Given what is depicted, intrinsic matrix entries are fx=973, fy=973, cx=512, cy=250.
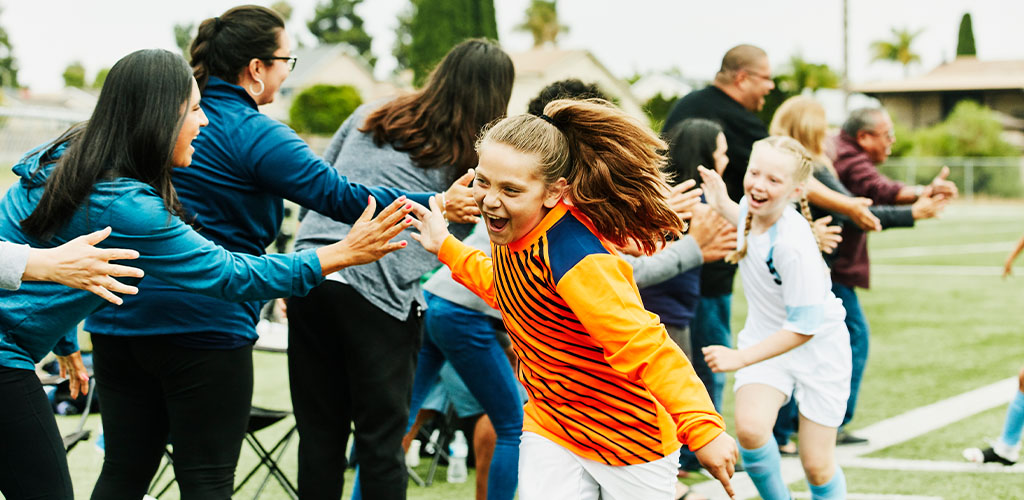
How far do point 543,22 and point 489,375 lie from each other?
302ft

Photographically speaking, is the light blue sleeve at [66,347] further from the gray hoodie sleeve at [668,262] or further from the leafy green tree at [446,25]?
the leafy green tree at [446,25]

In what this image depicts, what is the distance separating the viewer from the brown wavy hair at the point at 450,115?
3729 mm

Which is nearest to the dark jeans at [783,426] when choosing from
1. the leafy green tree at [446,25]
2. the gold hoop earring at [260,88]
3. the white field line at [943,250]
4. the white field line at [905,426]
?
the white field line at [905,426]

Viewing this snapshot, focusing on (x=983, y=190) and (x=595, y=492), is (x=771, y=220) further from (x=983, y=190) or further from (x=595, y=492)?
(x=983, y=190)

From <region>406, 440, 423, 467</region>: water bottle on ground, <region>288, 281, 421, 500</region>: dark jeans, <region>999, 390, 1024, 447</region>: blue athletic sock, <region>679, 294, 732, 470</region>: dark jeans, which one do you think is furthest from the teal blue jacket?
<region>999, 390, 1024, 447</region>: blue athletic sock

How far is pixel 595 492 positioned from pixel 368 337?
43.8 inches

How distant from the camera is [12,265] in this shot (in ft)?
7.95

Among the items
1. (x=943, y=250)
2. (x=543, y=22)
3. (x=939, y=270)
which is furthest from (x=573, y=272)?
(x=543, y=22)

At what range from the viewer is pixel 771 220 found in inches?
161

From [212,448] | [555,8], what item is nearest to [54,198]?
[212,448]

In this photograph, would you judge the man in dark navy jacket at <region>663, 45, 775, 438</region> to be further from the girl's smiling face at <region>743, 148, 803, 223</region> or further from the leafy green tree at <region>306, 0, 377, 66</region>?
the leafy green tree at <region>306, 0, 377, 66</region>

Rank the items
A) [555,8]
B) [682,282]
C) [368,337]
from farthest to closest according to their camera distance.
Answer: [555,8], [682,282], [368,337]

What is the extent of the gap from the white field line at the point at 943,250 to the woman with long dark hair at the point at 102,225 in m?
16.9

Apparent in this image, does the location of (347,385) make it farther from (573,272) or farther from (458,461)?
(458,461)
